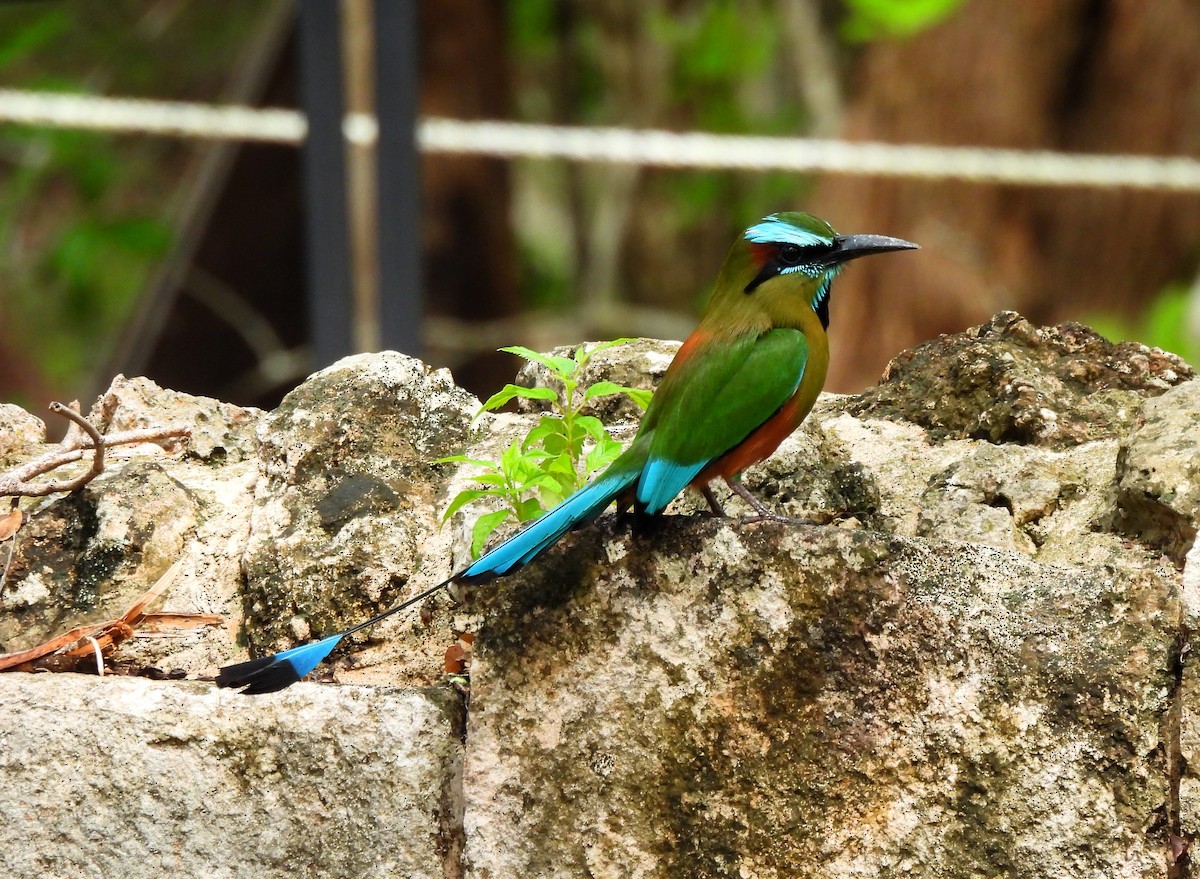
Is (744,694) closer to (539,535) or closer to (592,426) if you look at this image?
(539,535)

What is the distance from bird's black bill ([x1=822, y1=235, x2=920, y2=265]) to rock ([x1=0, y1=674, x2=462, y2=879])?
43.5 inches

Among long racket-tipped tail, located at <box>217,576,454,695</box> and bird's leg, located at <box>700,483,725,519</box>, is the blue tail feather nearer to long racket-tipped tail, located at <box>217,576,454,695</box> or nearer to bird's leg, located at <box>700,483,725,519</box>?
long racket-tipped tail, located at <box>217,576,454,695</box>

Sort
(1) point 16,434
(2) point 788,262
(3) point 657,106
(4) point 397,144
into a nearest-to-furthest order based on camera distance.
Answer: (2) point 788,262 → (1) point 16,434 → (4) point 397,144 → (3) point 657,106

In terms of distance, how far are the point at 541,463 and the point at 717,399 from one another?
292 millimetres

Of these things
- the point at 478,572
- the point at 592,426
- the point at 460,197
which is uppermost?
the point at 460,197

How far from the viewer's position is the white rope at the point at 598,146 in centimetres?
534

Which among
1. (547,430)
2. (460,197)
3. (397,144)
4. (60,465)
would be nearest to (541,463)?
(547,430)

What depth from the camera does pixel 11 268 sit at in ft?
26.6

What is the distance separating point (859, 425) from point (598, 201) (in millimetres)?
8827

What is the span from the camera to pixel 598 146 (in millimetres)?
5535

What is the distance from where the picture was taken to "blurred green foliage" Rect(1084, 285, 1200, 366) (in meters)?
6.98

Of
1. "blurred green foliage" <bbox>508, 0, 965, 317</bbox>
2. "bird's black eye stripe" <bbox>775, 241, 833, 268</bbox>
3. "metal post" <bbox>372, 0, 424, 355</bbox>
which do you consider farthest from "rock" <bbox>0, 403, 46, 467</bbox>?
"blurred green foliage" <bbox>508, 0, 965, 317</bbox>

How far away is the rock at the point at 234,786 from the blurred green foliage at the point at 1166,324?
212 inches

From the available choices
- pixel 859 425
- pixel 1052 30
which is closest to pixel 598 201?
pixel 1052 30
